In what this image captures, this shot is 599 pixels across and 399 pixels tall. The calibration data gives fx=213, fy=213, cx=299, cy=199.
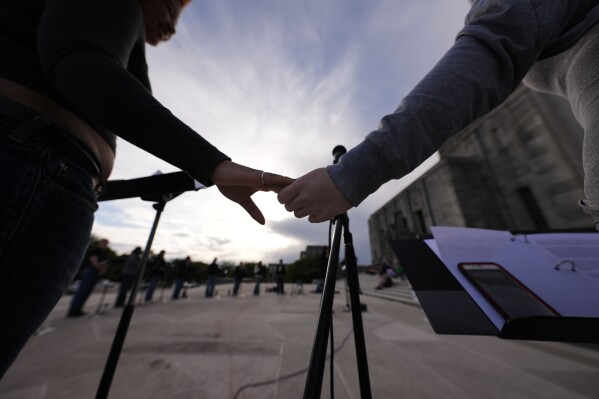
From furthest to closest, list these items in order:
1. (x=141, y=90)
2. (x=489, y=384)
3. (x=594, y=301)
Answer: (x=489, y=384) < (x=594, y=301) < (x=141, y=90)

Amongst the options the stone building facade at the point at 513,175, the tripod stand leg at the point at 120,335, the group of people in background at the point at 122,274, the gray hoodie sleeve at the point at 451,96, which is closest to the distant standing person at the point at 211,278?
the group of people in background at the point at 122,274

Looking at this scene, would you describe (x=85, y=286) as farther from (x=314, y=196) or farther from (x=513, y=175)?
(x=513, y=175)

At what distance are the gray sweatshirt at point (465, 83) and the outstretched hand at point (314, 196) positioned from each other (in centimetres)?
3

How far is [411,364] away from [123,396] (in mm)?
2347

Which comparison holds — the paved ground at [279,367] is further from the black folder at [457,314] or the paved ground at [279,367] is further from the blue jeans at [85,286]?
Answer: the blue jeans at [85,286]

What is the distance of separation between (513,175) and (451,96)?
17.6 m

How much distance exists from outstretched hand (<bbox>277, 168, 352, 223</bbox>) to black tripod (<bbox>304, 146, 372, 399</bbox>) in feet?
0.61

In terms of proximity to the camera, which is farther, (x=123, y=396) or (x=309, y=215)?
(x=123, y=396)

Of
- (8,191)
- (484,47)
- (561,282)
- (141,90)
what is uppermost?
(484,47)

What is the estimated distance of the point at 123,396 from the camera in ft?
4.90

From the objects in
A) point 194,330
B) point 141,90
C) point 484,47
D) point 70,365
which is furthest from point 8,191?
point 194,330

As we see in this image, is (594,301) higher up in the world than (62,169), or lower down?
lower down

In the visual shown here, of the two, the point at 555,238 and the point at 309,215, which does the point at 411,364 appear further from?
the point at 309,215

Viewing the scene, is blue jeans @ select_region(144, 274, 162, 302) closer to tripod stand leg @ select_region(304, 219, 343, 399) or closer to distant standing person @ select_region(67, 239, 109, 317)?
distant standing person @ select_region(67, 239, 109, 317)
